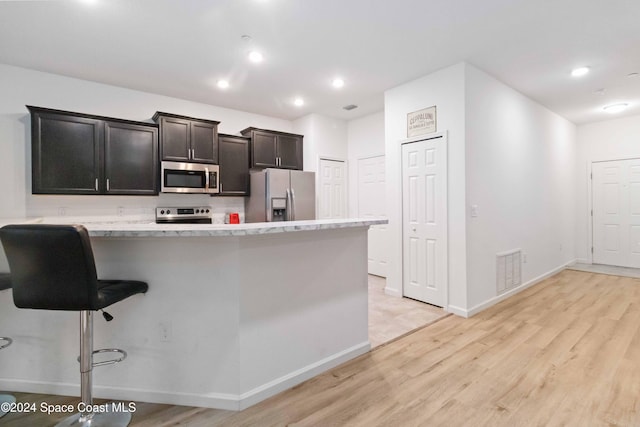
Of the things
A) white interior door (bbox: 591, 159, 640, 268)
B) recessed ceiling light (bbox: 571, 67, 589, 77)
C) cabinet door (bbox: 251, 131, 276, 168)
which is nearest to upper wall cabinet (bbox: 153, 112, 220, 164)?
cabinet door (bbox: 251, 131, 276, 168)

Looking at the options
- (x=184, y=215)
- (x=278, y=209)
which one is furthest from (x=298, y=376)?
(x=184, y=215)

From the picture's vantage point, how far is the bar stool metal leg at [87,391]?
60.9 inches

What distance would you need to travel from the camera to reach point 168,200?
4.24 meters

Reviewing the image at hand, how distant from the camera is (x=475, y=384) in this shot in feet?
6.78

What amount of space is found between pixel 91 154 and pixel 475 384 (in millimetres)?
4379

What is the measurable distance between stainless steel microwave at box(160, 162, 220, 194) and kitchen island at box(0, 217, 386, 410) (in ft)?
7.09

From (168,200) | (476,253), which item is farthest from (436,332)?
(168,200)

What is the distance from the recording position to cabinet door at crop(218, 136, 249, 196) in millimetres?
4465

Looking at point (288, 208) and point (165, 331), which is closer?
point (165, 331)

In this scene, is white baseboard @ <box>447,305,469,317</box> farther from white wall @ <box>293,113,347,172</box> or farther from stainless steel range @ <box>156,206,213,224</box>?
stainless steel range @ <box>156,206,213,224</box>

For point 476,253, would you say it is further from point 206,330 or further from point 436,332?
point 206,330

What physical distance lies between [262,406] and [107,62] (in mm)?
3701

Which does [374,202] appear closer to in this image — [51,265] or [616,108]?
[616,108]

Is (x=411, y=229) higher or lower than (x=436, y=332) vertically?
higher
